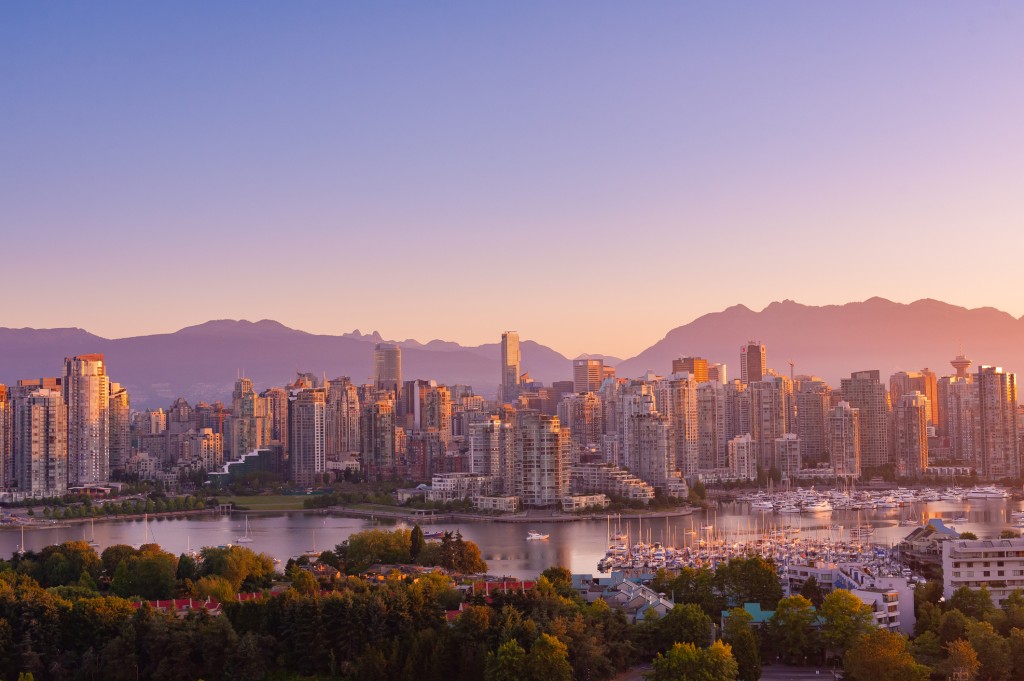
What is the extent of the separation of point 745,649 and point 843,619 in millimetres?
772

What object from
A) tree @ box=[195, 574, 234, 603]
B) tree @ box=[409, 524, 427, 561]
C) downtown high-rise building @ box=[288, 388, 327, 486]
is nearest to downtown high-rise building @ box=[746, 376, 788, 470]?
downtown high-rise building @ box=[288, 388, 327, 486]

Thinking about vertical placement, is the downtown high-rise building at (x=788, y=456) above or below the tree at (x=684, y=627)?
above

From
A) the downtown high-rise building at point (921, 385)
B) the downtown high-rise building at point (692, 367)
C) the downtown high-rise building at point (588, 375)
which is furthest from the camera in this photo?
the downtown high-rise building at point (588, 375)

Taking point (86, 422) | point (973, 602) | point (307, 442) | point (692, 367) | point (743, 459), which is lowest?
point (973, 602)

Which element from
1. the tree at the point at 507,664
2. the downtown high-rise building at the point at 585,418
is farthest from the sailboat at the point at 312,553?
the downtown high-rise building at the point at 585,418

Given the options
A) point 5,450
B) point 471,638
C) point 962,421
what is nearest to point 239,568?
point 471,638

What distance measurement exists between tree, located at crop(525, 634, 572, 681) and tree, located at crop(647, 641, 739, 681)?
532 millimetres

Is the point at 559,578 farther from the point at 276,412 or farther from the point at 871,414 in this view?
the point at 276,412

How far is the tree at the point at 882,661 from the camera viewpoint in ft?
23.8

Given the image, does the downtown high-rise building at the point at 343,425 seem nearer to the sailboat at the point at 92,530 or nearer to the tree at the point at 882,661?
the sailboat at the point at 92,530

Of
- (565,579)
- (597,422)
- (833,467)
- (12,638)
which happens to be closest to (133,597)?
(12,638)

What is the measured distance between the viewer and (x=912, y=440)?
1061 inches

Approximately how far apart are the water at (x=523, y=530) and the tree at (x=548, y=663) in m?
6.02

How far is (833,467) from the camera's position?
26359 mm
